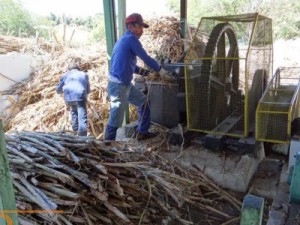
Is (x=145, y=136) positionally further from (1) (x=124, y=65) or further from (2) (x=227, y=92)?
(2) (x=227, y=92)

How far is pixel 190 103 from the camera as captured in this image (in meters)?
5.02

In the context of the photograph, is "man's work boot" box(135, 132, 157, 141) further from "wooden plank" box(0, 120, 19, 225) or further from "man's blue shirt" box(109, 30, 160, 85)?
"wooden plank" box(0, 120, 19, 225)

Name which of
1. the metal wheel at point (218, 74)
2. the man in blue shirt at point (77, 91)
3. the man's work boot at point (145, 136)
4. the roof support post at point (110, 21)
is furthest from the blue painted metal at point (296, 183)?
the man in blue shirt at point (77, 91)

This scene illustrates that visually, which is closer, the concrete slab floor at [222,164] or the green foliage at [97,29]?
the concrete slab floor at [222,164]

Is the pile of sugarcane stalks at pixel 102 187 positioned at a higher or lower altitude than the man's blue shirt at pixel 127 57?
lower

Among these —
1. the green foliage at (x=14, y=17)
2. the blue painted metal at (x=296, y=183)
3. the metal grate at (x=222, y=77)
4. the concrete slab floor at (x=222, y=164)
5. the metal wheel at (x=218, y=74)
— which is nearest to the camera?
the blue painted metal at (x=296, y=183)

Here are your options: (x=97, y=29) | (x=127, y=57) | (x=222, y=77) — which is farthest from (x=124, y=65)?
(x=97, y=29)

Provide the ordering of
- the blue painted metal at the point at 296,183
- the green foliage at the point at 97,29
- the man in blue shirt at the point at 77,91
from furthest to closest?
the green foliage at the point at 97,29 → the man in blue shirt at the point at 77,91 → the blue painted metal at the point at 296,183

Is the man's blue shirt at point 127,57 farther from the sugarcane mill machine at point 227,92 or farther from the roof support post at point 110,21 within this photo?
the roof support post at point 110,21

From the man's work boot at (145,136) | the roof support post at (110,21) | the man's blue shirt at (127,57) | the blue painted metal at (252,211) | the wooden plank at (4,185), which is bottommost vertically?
the man's work boot at (145,136)

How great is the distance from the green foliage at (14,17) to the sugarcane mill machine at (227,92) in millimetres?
10353

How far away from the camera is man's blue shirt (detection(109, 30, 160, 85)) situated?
5043 millimetres

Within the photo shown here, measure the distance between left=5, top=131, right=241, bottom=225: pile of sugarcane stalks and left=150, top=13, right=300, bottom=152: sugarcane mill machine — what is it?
114 cm

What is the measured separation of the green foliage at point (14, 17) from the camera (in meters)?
13.8
